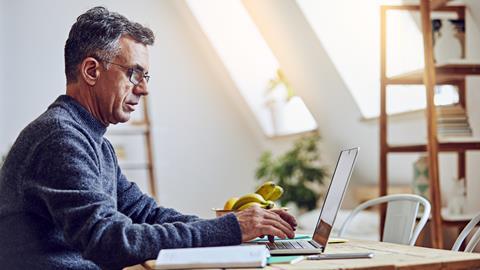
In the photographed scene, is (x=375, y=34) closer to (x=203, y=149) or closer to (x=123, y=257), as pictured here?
(x=203, y=149)

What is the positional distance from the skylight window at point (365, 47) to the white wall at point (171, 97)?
→ 2226 mm

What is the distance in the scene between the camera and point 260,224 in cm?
160

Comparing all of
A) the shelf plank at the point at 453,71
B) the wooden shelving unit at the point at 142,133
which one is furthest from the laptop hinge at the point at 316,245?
the wooden shelving unit at the point at 142,133

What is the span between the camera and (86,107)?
1.86 meters

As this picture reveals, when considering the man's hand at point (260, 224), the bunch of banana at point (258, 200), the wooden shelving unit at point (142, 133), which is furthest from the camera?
the wooden shelving unit at point (142, 133)

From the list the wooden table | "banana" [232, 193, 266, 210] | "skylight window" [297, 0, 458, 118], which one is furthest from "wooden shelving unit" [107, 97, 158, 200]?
the wooden table

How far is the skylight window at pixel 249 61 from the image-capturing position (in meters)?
6.23

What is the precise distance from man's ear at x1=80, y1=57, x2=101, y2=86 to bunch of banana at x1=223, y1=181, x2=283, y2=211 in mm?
486

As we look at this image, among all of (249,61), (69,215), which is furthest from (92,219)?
(249,61)

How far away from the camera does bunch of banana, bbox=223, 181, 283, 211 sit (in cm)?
199

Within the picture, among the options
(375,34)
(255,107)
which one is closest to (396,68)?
(375,34)

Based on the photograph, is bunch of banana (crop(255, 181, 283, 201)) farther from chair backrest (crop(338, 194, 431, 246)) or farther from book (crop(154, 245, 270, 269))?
book (crop(154, 245, 270, 269))

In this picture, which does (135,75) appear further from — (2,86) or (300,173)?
(2,86)

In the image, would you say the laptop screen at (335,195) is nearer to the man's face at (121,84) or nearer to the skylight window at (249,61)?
the man's face at (121,84)
